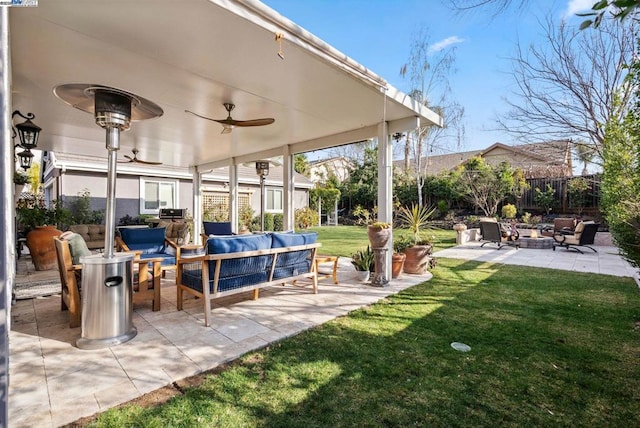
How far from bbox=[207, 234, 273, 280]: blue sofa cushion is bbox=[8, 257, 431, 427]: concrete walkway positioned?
1.85 ft

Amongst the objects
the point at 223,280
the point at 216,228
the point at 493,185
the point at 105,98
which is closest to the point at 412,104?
the point at 223,280

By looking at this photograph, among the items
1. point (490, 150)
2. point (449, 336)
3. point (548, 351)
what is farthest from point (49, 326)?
point (490, 150)

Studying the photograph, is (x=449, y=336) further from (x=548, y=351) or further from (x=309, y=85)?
(x=309, y=85)

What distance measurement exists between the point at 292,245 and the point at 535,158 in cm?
1189

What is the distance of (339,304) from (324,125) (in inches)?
134

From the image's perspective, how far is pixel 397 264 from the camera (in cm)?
591

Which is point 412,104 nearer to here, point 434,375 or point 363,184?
point 434,375

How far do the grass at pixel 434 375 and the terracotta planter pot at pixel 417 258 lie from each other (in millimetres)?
2020

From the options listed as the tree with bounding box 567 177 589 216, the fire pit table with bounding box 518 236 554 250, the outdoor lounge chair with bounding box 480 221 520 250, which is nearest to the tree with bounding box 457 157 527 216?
the tree with bounding box 567 177 589 216

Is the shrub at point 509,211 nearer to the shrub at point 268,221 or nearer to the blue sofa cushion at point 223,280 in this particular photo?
the shrub at point 268,221

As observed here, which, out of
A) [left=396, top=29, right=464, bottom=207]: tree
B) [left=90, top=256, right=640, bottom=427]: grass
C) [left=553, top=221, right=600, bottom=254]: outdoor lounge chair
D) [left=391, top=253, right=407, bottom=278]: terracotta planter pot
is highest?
[left=396, top=29, right=464, bottom=207]: tree

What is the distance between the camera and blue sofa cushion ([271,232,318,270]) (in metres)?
4.24

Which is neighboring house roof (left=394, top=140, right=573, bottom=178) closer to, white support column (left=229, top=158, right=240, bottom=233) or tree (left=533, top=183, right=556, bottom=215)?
tree (left=533, top=183, right=556, bottom=215)

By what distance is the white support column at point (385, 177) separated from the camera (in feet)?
18.3
